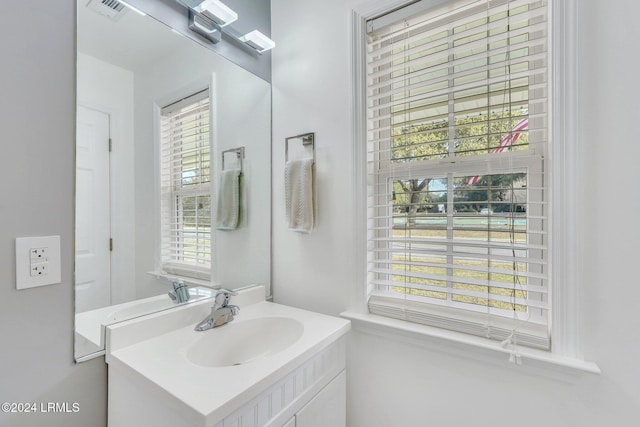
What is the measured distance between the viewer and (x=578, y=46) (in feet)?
2.81

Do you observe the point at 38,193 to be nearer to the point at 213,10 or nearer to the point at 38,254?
the point at 38,254

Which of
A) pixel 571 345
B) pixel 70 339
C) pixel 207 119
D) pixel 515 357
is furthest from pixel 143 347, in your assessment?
pixel 571 345

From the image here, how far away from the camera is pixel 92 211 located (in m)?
0.90

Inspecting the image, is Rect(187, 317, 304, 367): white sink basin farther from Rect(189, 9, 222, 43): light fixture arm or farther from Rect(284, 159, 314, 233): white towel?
Rect(189, 9, 222, 43): light fixture arm

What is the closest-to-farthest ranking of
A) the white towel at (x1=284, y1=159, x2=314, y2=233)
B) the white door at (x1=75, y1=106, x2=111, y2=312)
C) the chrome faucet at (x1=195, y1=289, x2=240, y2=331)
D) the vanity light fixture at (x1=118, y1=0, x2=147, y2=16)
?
the white door at (x1=75, y1=106, x2=111, y2=312) < the vanity light fixture at (x1=118, y1=0, x2=147, y2=16) < the chrome faucet at (x1=195, y1=289, x2=240, y2=331) < the white towel at (x1=284, y1=159, x2=314, y2=233)

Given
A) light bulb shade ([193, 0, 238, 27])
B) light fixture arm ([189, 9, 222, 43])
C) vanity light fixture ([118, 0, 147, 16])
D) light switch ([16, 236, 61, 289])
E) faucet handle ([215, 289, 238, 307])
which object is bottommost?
faucet handle ([215, 289, 238, 307])

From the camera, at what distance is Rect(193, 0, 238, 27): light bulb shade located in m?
1.16

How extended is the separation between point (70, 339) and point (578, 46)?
1778 millimetres

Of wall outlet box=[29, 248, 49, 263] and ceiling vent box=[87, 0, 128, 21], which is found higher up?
ceiling vent box=[87, 0, 128, 21]

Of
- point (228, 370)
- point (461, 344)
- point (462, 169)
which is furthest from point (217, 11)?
point (461, 344)

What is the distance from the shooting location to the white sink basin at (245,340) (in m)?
1.05

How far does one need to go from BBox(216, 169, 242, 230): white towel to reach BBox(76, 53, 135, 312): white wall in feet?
1.30

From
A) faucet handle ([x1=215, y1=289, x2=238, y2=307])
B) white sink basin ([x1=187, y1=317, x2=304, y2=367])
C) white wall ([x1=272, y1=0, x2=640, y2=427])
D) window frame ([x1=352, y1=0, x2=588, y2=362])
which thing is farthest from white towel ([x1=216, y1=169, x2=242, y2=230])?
window frame ([x1=352, y1=0, x2=588, y2=362])

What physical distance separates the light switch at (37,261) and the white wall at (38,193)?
0.05 ft
